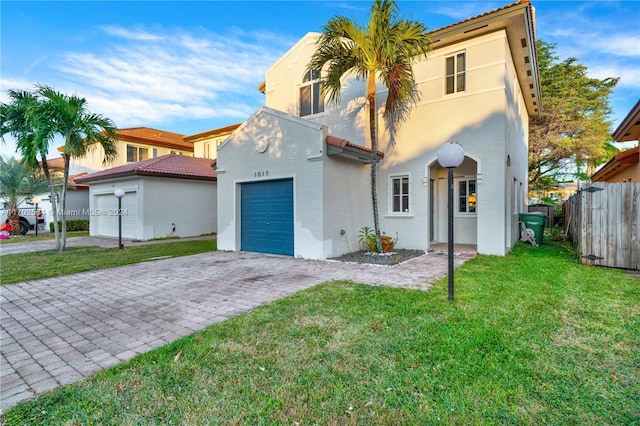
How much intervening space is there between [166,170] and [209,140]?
1032 cm

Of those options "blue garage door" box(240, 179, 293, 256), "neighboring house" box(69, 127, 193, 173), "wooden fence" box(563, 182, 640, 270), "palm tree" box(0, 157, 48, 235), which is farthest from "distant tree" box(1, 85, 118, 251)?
"wooden fence" box(563, 182, 640, 270)

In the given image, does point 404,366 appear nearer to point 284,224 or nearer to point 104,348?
point 104,348

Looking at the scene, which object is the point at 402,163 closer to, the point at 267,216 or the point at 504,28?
the point at 504,28

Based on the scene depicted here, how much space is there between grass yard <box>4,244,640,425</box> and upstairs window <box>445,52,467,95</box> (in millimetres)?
7001

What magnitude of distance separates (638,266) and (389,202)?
6.14m

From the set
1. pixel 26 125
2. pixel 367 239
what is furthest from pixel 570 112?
pixel 26 125

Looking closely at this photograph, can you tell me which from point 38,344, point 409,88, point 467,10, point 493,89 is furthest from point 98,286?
point 467,10

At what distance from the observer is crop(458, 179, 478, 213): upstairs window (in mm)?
10680

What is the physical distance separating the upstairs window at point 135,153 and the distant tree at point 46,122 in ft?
47.6

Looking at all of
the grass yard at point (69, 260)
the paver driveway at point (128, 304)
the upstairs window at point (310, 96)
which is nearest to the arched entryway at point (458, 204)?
the paver driveway at point (128, 304)

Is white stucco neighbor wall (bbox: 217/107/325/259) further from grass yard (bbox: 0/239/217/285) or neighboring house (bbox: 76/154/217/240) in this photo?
neighboring house (bbox: 76/154/217/240)

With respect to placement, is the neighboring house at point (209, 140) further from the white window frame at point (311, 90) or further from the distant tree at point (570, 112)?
the distant tree at point (570, 112)

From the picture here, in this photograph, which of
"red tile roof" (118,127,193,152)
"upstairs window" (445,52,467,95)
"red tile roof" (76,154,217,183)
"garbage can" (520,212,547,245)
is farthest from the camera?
"red tile roof" (118,127,193,152)

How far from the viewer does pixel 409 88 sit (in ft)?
29.0
